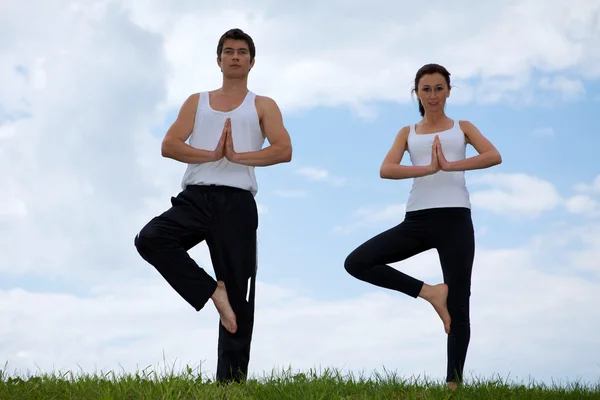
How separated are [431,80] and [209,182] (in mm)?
2616

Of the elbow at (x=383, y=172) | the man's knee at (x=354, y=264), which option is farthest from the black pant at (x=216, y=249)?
the elbow at (x=383, y=172)

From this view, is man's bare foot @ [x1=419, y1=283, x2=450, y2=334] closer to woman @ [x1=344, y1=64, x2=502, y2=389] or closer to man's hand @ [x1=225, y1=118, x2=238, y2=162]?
woman @ [x1=344, y1=64, x2=502, y2=389]

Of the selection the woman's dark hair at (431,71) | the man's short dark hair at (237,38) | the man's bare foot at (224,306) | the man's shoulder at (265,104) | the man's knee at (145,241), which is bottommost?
the man's bare foot at (224,306)

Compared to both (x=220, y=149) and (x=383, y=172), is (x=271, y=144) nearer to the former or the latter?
(x=220, y=149)

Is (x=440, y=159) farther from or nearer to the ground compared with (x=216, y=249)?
farther from the ground

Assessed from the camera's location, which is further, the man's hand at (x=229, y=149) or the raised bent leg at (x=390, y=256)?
the raised bent leg at (x=390, y=256)

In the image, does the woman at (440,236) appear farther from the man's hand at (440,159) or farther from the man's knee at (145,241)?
the man's knee at (145,241)

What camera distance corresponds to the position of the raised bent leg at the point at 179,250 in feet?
25.7

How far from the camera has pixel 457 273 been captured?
8.22 meters

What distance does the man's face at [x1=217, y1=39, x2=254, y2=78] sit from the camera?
815 centimetres

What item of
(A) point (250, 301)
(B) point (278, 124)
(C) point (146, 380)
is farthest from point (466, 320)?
(C) point (146, 380)

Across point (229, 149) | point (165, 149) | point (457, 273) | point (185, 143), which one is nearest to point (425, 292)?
point (457, 273)

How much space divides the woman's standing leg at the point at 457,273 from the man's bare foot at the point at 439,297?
0.04 metres

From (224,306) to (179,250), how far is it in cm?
71
